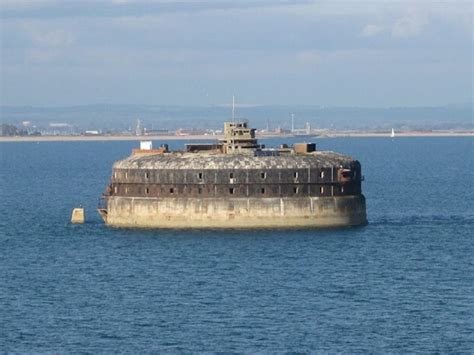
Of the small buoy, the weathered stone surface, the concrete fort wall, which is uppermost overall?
the weathered stone surface

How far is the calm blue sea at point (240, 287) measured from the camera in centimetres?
6122

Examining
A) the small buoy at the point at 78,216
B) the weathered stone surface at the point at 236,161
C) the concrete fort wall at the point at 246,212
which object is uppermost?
the weathered stone surface at the point at 236,161

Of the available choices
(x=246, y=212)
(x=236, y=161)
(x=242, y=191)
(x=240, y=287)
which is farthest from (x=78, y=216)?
(x=240, y=287)

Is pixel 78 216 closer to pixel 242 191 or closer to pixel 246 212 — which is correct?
pixel 242 191

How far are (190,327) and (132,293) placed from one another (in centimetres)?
938

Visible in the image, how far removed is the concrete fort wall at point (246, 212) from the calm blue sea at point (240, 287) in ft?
4.09

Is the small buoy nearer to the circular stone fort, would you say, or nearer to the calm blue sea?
the calm blue sea

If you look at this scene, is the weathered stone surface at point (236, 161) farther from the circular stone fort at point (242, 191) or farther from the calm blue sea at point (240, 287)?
the calm blue sea at point (240, 287)

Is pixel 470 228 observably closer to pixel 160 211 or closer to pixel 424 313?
pixel 160 211

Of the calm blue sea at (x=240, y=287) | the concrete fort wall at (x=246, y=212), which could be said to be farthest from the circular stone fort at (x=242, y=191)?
the calm blue sea at (x=240, y=287)

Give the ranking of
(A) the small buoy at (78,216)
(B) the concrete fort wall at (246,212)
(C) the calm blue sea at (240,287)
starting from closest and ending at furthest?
(C) the calm blue sea at (240,287) → (B) the concrete fort wall at (246,212) → (A) the small buoy at (78,216)

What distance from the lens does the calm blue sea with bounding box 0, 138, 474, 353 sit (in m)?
61.2

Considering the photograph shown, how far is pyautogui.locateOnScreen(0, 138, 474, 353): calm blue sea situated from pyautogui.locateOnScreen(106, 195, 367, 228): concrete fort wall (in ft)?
4.09

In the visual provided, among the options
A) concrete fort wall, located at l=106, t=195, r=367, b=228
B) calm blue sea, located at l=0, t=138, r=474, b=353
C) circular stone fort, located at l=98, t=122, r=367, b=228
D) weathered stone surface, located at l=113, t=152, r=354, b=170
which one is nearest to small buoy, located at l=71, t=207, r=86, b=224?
calm blue sea, located at l=0, t=138, r=474, b=353
